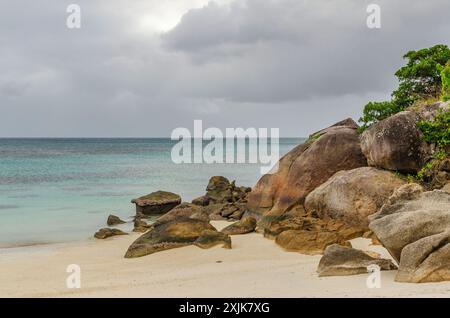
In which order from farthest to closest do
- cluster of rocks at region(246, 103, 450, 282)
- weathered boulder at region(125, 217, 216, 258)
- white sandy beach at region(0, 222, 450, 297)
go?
weathered boulder at region(125, 217, 216, 258) → cluster of rocks at region(246, 103, 450, 282) → white sandy beach at region(0, 222, 450, 297)

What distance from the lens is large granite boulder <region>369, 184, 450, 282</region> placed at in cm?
817

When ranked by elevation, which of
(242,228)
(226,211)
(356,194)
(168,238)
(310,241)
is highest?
(356,194)

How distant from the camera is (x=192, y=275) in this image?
1104cm

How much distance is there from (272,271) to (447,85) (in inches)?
Result: 366

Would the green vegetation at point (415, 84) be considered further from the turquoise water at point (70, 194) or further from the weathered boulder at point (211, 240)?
the turquoise water at point (70, 194)

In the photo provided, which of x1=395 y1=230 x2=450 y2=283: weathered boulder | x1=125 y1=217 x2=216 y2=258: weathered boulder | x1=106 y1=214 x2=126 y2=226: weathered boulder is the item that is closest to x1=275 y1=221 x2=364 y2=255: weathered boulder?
x1=125 y1=217 x2=216 y2=258: weathered boulder

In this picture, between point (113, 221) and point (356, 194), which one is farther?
point (113, 221)

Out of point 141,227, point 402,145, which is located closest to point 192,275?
point 402,145

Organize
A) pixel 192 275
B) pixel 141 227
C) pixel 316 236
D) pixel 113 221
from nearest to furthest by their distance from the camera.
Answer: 1. pixel 192 275
2. pixel 316 236
3. pixel 141 227
4. pixel 113 221

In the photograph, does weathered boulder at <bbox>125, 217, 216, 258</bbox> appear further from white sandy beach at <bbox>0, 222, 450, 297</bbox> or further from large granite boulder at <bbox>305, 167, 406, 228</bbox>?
large granite boulder at <bbox>305, 167, 406, 228</bbox>

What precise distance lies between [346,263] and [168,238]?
621cm

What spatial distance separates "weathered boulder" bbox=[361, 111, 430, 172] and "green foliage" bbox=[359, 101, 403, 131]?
10.4ft

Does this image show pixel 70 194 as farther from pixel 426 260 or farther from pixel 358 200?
pixel 426 260

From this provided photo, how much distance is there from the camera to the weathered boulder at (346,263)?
9383 millimetres
